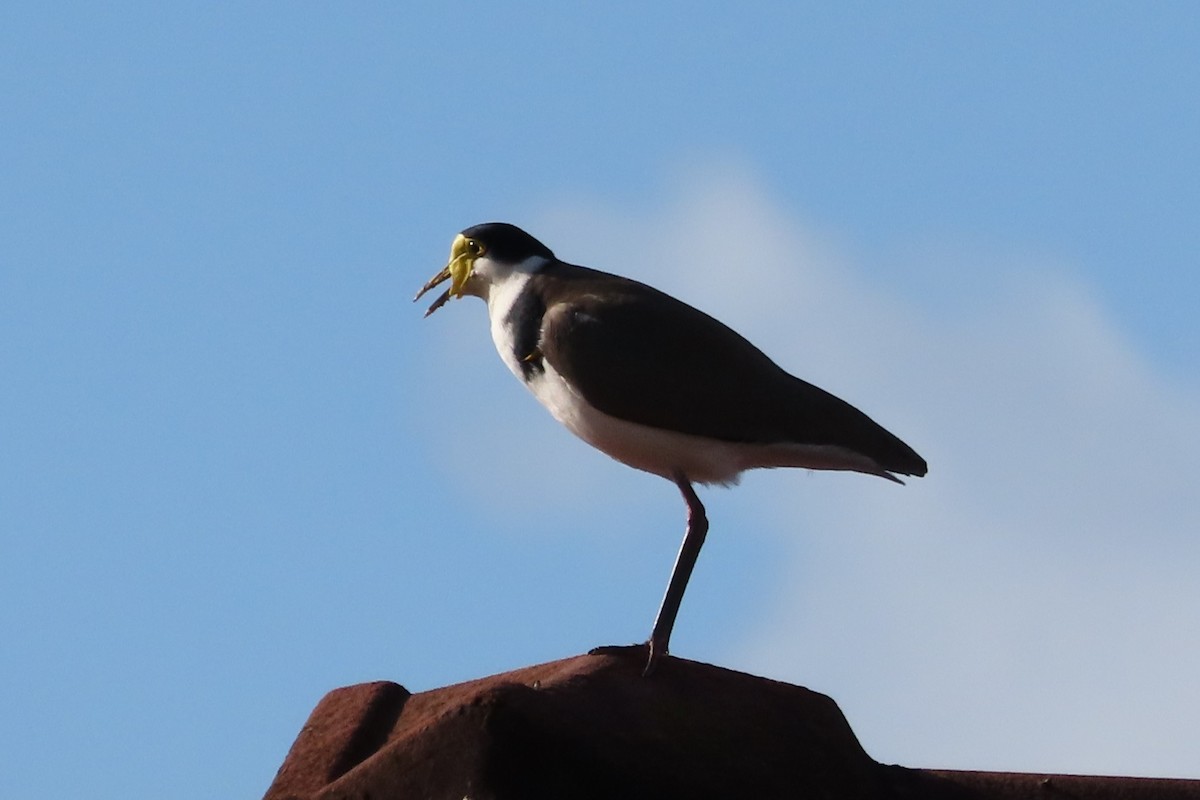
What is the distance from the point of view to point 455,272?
26.9 ft

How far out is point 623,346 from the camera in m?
7.14

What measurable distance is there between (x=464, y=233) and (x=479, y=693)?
13.0ft

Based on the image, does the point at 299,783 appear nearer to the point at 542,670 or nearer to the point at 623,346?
the point at 542,670

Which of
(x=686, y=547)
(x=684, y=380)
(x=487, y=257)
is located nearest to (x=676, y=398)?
(x=684, y=380)

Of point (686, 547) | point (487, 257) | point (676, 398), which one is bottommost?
point (686, 547)

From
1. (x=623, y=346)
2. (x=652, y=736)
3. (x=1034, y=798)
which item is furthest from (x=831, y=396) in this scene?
(x=652, y=736)

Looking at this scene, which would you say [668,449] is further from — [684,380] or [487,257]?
[487,257]

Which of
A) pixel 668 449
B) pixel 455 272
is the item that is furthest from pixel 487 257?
pixel 668 449

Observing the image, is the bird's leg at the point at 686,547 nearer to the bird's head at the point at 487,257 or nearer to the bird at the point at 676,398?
the bird at the point at 676,398

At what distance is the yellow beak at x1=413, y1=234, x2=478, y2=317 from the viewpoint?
26.7 feet

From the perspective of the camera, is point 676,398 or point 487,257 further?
point 487,257

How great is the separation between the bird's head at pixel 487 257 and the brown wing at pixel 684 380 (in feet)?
1.93

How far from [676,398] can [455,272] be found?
4.91 feet

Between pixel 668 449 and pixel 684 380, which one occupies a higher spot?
pixel 684 380
